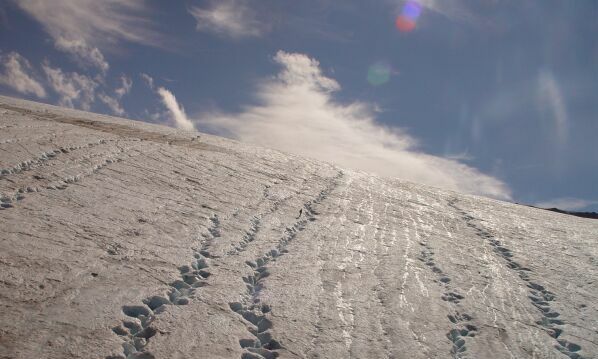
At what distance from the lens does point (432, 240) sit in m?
7.25

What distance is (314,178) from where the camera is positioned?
10.6m

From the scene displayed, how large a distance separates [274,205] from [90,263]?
146 inches

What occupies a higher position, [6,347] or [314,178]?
[314,178]

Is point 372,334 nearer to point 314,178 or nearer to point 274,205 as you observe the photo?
point 274,205

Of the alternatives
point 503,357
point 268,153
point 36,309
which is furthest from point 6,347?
point 268,153

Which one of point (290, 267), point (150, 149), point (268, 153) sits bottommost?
point (290, 267)

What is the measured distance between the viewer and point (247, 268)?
5.02m

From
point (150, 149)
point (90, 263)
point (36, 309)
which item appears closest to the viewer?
point (36, 309)

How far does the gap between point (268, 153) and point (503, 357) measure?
9.28 metres

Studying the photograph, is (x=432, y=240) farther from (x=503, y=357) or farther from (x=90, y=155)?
(x=90, y=155)

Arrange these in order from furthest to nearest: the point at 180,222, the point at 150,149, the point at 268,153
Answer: the point at 268,153 < the point at 150,149 < the point at 180,222

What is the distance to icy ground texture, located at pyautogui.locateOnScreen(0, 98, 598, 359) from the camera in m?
3.63

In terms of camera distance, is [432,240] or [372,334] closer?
[372,334]

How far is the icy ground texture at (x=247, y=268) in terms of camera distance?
3.63 metres
